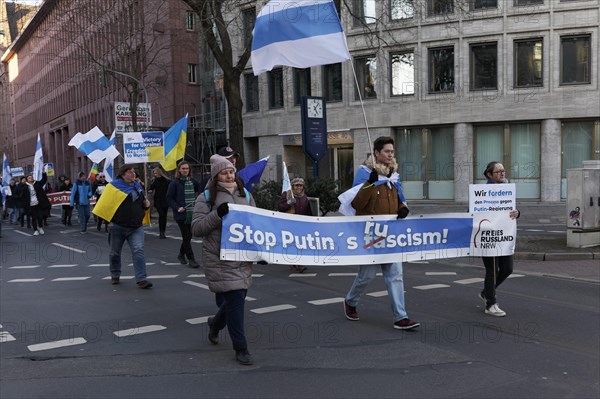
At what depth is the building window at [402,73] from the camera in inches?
1025

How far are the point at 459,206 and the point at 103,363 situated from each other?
68.1 ft

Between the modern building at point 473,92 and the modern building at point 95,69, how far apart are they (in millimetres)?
7108

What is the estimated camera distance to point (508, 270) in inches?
277

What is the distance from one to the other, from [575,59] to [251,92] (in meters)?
16.5

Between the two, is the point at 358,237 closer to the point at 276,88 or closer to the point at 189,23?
the point at 276,88

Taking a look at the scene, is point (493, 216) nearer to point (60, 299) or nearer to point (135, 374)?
point (135, 374)

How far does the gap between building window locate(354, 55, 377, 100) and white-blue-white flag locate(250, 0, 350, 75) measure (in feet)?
61.0

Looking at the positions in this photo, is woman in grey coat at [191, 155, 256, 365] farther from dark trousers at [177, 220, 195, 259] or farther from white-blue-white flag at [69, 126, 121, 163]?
white-blue-white flag at [69, 126, 121, 163]

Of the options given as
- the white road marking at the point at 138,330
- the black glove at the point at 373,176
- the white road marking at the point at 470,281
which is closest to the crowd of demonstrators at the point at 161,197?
the white road marking at the point at 470,281

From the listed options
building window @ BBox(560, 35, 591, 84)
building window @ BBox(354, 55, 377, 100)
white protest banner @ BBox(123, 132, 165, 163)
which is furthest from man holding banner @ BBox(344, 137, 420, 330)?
building window @ BBox(354, 55, 377, 100)

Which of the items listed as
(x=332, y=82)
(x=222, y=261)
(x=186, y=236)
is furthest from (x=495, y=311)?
(x=332, y=82)

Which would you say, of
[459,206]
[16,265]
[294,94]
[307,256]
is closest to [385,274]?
[307,256]

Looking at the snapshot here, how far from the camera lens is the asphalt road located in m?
4.64

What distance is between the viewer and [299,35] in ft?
27.2
